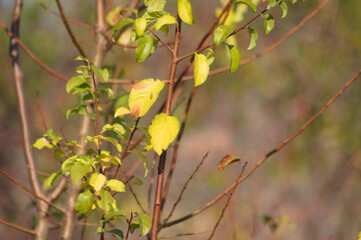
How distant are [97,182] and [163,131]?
18cm

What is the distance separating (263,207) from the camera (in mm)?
5117

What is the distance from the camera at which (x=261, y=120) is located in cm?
630

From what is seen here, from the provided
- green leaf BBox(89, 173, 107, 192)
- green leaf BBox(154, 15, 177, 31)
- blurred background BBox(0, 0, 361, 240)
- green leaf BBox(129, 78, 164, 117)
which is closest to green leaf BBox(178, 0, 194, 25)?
green leaf BBox(154, 15, 177, 31)

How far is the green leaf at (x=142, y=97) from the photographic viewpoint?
2.80 feet

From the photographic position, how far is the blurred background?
4.26m

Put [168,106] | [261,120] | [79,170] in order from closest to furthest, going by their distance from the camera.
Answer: [79,170] < [168,106] < [261,120]

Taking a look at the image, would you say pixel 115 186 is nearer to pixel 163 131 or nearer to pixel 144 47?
pixel 163 131

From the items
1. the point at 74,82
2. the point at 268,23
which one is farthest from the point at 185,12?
the point at 74,82

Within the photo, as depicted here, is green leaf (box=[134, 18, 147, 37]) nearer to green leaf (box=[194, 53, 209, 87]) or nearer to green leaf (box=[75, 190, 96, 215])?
green leaf (box=[194, 53, 209, 87])

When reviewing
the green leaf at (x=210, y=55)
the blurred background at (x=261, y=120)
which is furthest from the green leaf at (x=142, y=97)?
the blurred background at (x=261, y=120)

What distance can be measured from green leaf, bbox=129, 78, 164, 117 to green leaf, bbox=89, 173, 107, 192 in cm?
16

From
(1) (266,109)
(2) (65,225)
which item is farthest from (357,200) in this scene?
(2) (65,225)

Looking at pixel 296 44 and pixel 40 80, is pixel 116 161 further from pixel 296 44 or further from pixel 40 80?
pixel 40 80

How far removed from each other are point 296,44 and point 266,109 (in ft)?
3.79
